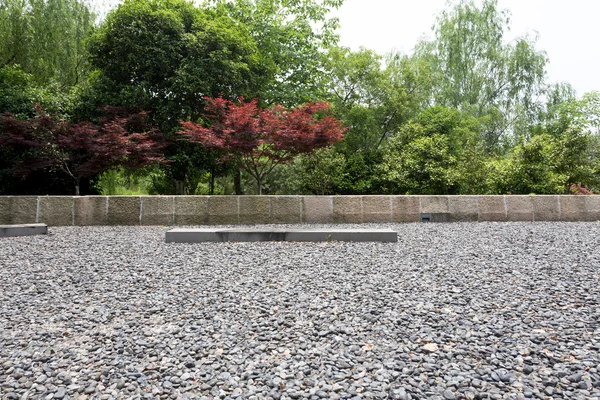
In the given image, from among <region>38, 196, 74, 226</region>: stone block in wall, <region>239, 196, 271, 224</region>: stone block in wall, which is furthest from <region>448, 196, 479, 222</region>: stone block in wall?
<region>38, 196, 74, 226</region>: stone block in wall

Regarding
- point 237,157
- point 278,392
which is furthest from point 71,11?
point 278,392

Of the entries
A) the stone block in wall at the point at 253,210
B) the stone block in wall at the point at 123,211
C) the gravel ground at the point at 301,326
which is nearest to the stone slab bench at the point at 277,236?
the gravel ground at the point at 301,326

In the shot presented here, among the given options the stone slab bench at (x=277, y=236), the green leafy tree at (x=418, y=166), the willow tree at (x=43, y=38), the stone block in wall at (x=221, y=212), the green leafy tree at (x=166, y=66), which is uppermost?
the willow tree at (x=43, y=38)

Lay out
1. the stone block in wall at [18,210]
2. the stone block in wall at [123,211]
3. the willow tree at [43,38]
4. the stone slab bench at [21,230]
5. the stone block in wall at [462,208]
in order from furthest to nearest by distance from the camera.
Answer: the willow tree at [43,38] < the stone block in wall at [462,208] < the stone block in wall at [123,211] < the stone block in wall at [18,210] < the stone slab bench at [21,230]

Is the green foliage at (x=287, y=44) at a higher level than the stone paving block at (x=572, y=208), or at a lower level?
higher

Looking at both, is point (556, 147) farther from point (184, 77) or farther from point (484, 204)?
point (184, 77)

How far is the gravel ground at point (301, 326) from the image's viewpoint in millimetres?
1604

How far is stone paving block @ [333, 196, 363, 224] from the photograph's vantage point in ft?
23.6

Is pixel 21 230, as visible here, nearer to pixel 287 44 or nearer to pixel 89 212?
pixel 89 212

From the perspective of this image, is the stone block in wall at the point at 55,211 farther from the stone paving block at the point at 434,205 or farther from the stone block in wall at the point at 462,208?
the stone block in wall at the point at 462,208

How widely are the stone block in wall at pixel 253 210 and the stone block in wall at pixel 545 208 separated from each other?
5473 mm

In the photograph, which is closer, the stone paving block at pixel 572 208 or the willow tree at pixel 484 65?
the stone paving block at pixel 572 208

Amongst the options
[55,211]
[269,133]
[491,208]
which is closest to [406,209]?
[491,208]

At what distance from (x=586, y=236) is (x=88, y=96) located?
10.8 m
